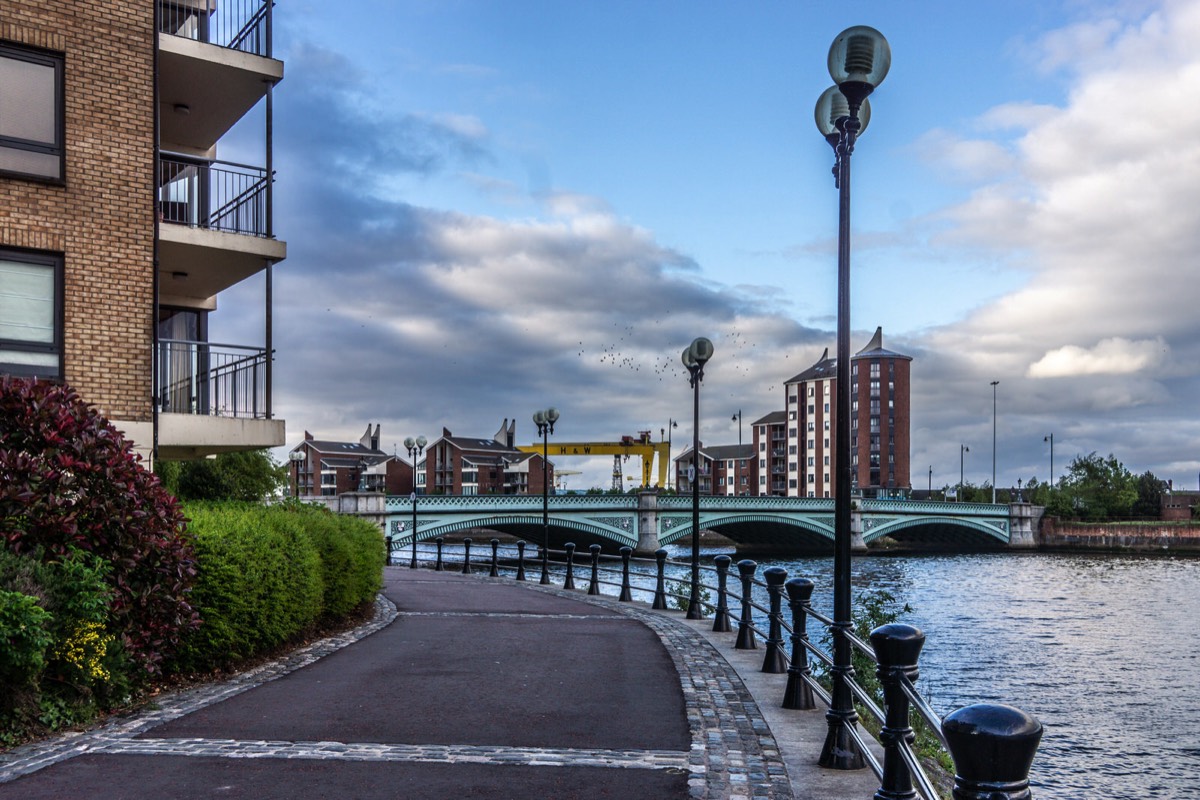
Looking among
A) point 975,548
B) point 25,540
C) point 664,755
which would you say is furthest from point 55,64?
point 975,548

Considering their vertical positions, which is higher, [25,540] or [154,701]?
[25,540]

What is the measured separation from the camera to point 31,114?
1411 centimetres

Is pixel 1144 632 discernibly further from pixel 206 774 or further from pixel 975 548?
pixel 975 548

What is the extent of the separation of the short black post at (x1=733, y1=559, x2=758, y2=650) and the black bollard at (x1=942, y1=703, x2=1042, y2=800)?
9239mm

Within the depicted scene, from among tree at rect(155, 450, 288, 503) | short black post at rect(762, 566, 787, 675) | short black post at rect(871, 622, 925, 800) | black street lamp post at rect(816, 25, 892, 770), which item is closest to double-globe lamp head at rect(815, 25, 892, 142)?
black street lamp post at rect(816, 25, 892, 770)

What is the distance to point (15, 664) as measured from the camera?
7.85m

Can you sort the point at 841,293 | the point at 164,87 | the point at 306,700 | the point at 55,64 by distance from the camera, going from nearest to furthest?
the point at 841,293, the point at 306,700, the point at 55,64, the point at 164,87

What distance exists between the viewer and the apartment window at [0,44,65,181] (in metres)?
13.9

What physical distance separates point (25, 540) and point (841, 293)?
7125 mm

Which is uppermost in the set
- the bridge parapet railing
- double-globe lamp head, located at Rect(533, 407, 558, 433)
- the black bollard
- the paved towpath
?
double-globe lamp head, located at Rect(533, 407, 558, 433)

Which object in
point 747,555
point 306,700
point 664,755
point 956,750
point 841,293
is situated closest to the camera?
point 956,750

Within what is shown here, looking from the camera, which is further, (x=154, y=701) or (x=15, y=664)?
(x=154, y=701)

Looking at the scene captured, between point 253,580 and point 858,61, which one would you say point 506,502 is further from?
point 858,61

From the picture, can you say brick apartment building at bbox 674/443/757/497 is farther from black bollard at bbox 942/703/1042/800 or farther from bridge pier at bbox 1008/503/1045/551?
black bollard at bbox 942/703/1042/800
